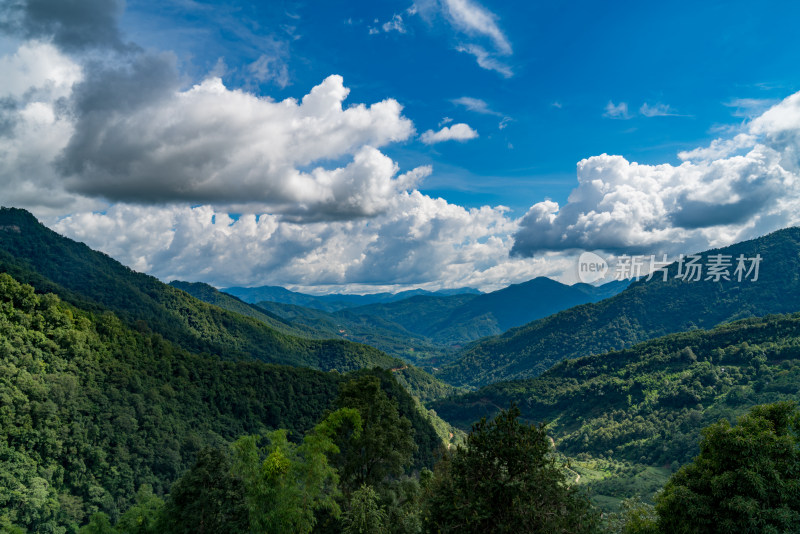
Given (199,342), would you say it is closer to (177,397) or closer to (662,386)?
(177,397)

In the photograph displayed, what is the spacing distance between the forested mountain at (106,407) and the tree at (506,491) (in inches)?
1190

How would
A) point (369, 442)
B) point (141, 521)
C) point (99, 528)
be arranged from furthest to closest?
point (369, 442)
point (99, 528)
point (141, 521)

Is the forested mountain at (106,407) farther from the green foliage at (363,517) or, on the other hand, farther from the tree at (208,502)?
the tree at (208,502)

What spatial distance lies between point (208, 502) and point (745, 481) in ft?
93.7

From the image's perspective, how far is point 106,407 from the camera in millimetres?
84250

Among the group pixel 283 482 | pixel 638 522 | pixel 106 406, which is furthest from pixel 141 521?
pixel 106 406

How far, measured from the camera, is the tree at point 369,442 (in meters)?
32.2

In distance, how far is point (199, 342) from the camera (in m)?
193

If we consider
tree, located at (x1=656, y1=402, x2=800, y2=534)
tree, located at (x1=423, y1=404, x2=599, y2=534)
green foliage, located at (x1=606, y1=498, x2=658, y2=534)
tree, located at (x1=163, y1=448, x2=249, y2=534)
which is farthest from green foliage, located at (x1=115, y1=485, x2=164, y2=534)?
tree, located at (x1=656, y1=402, x2=800, y2=534)

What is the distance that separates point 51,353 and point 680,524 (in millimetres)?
108870

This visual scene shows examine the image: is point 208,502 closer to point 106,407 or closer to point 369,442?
point 369,442

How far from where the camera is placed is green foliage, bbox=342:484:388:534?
965 inches

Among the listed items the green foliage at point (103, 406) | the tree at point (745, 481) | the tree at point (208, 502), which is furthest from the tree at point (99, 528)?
the tree at point (745, 481)

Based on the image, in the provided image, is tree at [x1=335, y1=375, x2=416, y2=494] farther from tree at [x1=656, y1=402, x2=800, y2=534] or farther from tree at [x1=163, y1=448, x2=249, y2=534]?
tree at [x1=656, y1=402, x2=800, y2=534]
